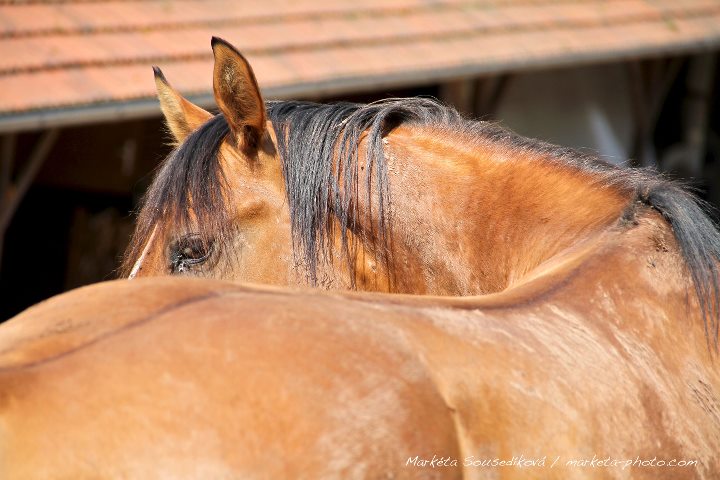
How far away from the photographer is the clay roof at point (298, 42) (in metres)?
4.24

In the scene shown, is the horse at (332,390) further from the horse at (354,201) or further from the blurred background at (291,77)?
the blurred background at (291,77)

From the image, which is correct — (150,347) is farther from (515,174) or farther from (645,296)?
(515,174)

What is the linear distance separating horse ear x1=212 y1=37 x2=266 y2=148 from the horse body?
32.5 inches

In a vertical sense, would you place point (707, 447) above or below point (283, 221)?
below

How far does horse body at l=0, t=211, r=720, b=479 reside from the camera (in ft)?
4.00

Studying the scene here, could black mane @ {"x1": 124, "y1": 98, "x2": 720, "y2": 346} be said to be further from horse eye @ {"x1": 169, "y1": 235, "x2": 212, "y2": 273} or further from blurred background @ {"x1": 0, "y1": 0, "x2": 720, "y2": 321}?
blurred background @ {"x1": 0, "y1": 0, "x2": 720, "y2": 321}

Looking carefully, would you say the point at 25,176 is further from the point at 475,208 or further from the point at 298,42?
the point at 475,208

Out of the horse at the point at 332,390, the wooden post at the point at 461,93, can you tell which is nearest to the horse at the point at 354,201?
the horse at the point at 332,390

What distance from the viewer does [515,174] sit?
2.24m

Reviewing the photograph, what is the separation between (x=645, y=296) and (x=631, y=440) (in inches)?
14.3

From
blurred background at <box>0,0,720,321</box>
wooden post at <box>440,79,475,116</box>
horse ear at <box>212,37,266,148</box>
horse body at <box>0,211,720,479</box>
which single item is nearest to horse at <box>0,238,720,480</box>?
horse body at <box>0,211,720,479</box>

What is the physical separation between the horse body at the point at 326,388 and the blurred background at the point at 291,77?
9.56ft

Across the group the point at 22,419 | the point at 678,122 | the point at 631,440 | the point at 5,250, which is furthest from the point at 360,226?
the point at 678,122

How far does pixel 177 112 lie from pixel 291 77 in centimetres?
230
